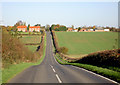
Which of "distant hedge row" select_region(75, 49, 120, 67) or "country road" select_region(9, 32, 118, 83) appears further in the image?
"distant hedge row" select_region(75, 49, 120, 67)

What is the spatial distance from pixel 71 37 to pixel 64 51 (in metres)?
36.7

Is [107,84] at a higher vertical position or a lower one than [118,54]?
lower

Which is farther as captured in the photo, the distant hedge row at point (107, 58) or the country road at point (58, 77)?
the distant hedge row at point (107, 58)

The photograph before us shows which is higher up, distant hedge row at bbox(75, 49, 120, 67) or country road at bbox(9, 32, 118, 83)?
distant hedge row at bbox(75, 49, 120, 67)

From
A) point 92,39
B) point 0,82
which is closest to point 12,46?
point 0,82

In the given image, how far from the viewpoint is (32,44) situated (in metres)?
92.1

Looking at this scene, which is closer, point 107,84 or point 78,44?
point 107,84

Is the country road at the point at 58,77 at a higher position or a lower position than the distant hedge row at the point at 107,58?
lower

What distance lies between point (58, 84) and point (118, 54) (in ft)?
28.6

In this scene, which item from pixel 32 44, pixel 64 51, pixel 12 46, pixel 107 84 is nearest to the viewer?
pixel 107 84

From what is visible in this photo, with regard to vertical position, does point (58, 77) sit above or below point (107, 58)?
below

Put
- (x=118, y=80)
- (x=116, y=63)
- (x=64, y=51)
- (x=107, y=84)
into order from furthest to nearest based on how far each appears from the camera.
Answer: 1. (x=64, y=51)
2. (x=116, y=63)
3. (x=118, y=80)
4. (x=107, y=84)

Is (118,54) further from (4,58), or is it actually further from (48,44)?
(48,44)

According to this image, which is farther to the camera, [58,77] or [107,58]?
[107,58]
